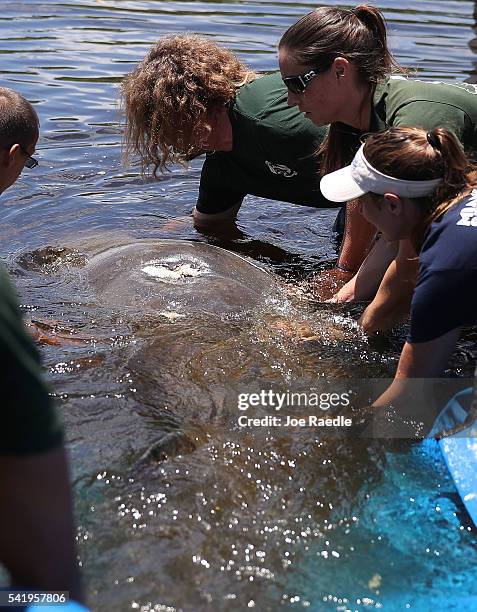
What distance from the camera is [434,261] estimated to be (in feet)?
9.57

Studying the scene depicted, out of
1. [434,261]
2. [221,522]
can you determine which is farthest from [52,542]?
[434,261]

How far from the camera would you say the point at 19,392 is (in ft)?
4.50

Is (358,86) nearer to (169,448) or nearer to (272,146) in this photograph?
(272,146)

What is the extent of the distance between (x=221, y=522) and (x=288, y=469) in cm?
39

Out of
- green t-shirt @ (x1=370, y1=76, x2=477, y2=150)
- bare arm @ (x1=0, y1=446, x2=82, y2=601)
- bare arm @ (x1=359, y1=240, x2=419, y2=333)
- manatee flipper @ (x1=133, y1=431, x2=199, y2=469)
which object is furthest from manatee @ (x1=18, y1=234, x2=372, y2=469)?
bare arm @ (x1=0, y1=446, x2=82, y2=601)

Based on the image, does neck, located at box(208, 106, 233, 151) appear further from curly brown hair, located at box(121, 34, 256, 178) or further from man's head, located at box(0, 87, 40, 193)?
man's head, located at box(0, 87, 40, 193)

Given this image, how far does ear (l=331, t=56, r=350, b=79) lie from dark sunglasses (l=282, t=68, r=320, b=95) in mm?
78

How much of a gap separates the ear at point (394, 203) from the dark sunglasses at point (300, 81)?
3.33ft

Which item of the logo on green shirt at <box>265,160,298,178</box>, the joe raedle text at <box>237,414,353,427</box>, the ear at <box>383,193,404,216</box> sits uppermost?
the ear at <box>383,193,404,216</box>

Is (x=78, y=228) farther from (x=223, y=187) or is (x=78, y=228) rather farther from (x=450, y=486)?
Answer: (x=450, y=486)

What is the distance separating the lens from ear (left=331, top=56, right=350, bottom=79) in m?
3.92

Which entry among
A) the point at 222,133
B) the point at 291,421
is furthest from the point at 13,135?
the point at 291,421

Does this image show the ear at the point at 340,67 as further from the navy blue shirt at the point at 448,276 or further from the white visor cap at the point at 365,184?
the navy blue shirt at the point at 448,276

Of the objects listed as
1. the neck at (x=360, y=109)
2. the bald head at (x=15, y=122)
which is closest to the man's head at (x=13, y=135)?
the bald head at (x=15, y=122)
